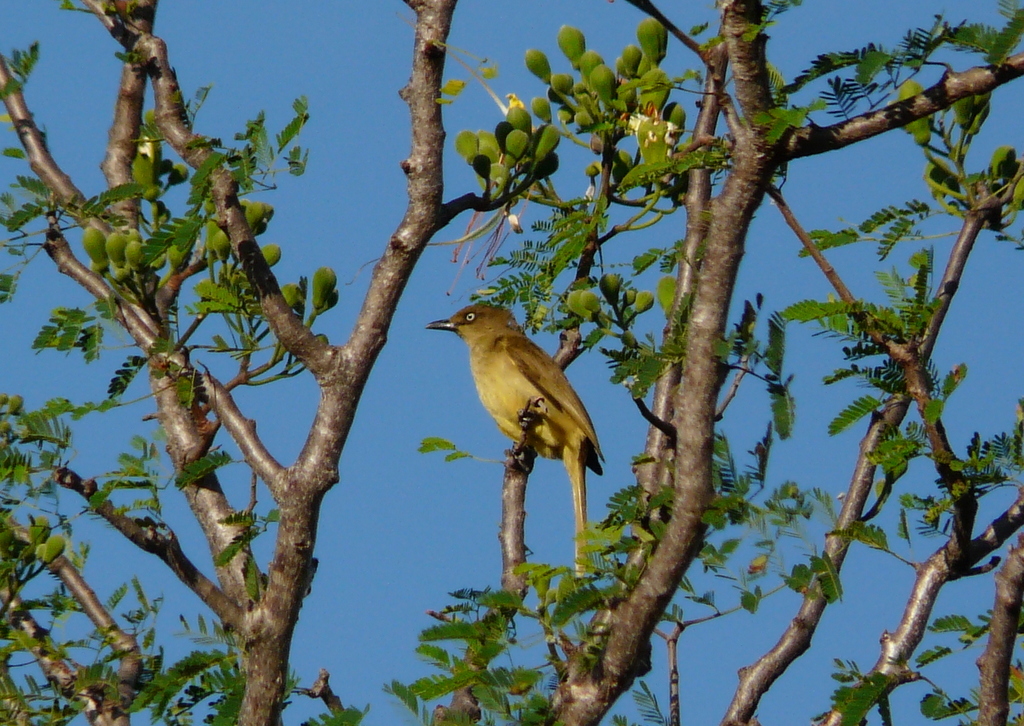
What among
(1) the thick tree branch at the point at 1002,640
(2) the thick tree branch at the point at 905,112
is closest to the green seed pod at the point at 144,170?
(2) the thick tree branch at the point at 905,112

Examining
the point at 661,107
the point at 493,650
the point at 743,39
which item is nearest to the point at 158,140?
the point at 661,107

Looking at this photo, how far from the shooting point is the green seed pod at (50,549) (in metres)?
4.89

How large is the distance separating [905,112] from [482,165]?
7.15ft

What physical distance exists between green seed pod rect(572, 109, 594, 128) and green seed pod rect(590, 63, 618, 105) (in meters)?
0.11

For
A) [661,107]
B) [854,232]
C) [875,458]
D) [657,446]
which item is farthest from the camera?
[661,107]

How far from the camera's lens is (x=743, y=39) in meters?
2.95

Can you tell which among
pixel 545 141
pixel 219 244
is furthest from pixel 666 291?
pixel 219 244

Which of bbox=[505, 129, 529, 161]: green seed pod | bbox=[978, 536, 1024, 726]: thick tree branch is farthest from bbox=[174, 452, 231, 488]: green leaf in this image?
bbox=[978, 536, 1024, 726]: thick tree branch

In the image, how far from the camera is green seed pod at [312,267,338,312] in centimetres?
462

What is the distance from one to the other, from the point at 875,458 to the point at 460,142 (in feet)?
7.22

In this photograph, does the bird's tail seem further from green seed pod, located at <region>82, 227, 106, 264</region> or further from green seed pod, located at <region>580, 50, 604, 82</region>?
green seed pod, located at <region>82, 227, 106, 264</region>

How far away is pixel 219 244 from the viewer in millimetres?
4684

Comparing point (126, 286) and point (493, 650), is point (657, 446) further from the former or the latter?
point (126, 286)

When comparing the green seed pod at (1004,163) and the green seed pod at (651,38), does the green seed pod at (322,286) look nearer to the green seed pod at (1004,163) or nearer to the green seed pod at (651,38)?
the green seed pod at (651,38)
